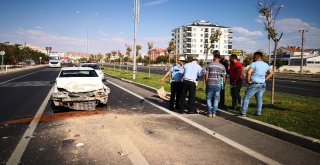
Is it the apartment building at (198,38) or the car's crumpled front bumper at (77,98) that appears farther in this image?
the apartment building at (198,38)

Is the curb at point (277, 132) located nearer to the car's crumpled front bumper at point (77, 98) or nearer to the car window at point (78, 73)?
the car's crumpled front bumper at point (77, 98)

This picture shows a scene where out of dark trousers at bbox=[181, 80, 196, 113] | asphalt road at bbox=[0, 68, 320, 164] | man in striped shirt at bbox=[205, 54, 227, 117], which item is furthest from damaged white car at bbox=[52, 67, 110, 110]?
man in striped shirt at bbox=[205, 54, 227, 117]

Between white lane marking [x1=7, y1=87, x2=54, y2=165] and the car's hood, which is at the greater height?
the car's hood

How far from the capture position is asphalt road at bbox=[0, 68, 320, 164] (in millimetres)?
4832

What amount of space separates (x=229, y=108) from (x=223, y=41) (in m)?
130

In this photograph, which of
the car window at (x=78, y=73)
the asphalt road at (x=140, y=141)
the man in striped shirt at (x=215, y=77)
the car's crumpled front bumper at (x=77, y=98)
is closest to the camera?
the asphalt road at (x=140, y=141)

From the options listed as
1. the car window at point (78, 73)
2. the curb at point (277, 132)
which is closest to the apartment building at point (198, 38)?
the car window at point (78, 73)

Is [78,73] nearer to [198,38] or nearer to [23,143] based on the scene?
[23,143]

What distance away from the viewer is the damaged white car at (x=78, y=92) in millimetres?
9008

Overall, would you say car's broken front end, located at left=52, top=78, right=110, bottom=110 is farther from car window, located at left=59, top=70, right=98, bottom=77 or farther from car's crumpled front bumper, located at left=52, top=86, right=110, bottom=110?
car window, located at left=59, top=70, right=98, bottom=77

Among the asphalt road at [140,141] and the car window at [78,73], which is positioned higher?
the car window at [78,73]

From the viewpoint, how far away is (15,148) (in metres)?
5.38

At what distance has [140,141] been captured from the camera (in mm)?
5852

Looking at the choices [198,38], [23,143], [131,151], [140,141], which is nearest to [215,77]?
[140,141]
